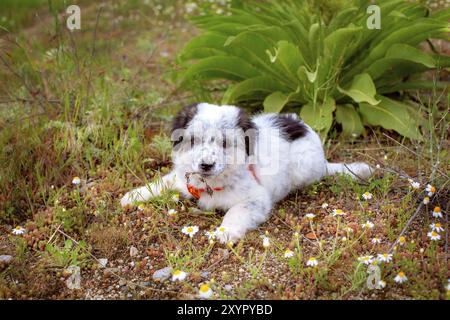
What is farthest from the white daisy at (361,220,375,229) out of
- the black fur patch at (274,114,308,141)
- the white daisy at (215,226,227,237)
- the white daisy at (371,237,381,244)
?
the black fur patch at (274,114,308,141)

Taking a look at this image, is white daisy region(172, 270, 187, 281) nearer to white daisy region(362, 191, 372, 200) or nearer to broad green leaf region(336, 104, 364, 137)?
white daisy region(362, 191, 372, 200)

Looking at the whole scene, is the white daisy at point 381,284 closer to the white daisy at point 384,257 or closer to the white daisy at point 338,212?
the white daisy at point 384,257

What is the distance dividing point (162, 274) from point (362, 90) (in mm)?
2790

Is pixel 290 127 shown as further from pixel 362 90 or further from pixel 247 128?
pixel 362 90

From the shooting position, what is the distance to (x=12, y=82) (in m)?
6.07

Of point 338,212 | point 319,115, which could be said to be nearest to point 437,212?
point 338,212

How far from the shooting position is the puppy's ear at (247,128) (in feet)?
13.0

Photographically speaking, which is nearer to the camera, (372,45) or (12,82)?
(372,45)

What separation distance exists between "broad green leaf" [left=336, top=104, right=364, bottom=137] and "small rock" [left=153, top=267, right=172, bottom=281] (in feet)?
8.52

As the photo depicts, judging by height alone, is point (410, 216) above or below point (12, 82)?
below

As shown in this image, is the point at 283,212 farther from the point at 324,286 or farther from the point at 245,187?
the point at 324,286

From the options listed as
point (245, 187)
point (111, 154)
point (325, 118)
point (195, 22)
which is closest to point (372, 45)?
point (325, 118)
